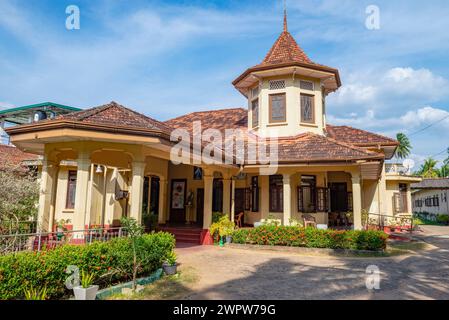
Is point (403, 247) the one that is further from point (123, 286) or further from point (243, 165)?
point (123, 286)

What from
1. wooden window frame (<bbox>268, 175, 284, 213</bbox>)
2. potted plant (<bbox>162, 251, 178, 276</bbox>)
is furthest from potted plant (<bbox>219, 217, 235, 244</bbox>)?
potted plant (<bbox>162, 251, 178, 276</bbox>)

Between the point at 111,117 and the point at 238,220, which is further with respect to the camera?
the point at 238,220

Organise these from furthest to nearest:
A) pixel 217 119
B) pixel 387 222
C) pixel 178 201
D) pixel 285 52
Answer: pixel 217 119 < pixel 387 222 < pixel 178 201 < pixel 285 52

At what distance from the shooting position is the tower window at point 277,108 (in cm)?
1571

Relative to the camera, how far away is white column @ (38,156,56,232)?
387 inches

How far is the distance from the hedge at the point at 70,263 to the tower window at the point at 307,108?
1018cm

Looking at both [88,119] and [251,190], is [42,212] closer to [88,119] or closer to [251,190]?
[88,119]

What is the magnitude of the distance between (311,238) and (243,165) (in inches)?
157

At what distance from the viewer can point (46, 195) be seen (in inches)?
394

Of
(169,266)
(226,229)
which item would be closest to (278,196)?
(226,229)

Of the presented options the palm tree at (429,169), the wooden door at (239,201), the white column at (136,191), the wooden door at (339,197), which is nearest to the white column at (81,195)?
the white column at (136,191)
